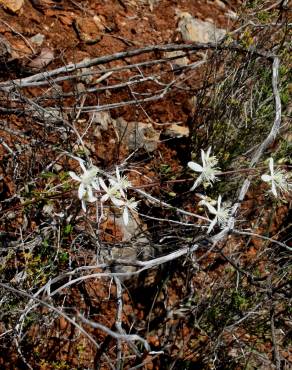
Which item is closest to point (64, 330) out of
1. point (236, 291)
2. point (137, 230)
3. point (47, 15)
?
point (137, 230)

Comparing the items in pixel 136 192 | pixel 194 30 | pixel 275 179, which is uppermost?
pixel 194 30

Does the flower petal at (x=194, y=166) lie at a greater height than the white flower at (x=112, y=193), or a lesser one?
greater

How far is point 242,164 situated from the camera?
2.67 m

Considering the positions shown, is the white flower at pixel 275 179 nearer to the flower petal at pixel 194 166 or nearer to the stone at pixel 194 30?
the flower petal at pixel 194 166

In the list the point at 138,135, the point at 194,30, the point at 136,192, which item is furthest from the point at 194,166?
the point at 194,30

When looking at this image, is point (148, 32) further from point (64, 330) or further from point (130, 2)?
point (64, 330)

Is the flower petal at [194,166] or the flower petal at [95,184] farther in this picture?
the flower petal at [194,166]

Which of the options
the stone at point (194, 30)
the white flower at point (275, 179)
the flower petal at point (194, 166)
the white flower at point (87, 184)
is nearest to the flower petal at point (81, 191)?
the white flower at point (87, 184)

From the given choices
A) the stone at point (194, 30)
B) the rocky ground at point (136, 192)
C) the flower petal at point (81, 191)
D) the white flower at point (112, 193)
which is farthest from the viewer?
the stone at point (194, 30)

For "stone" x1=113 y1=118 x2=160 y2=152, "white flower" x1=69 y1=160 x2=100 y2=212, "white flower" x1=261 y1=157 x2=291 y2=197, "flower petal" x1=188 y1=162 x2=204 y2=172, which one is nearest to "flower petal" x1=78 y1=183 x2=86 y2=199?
"white flower" x1=69 y1=160 x2=100 y2=212

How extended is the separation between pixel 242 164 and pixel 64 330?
1.28 m

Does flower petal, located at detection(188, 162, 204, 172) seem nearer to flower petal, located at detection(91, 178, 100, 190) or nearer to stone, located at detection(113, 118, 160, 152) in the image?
flower petal, located at detection(91, 178, 100, 190)

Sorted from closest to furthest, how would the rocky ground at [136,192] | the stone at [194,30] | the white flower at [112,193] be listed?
1. the white flower at [112,193]
2. the rocky ground at [136,192]
3. the stone at [194,30]

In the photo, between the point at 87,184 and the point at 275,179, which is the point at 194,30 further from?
the point at 87,184
